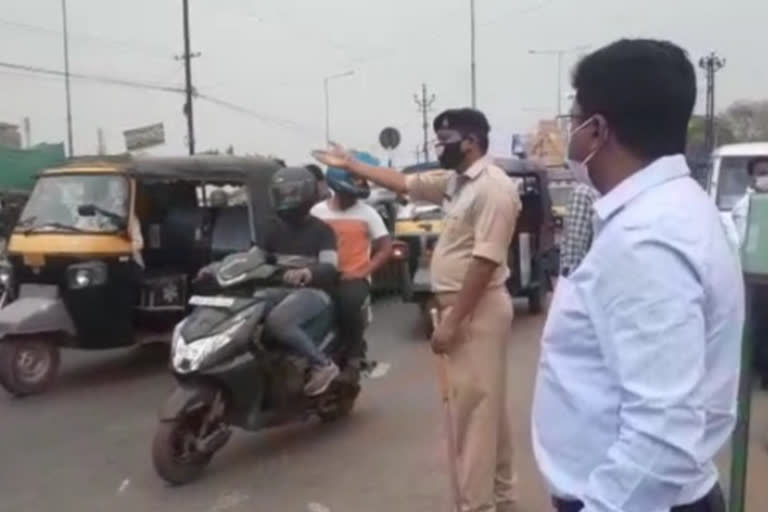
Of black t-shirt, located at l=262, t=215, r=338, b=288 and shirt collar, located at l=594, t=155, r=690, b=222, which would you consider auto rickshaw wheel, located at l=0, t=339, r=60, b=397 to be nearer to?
black t-shirt, located at l=262, t=215, r=338, b=288

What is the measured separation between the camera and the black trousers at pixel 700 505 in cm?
182

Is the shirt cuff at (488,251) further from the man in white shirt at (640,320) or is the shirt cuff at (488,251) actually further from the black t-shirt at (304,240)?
the black t-shirt at (304,240)

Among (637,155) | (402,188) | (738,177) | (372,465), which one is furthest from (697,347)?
(738,177)

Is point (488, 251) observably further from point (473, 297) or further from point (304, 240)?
point (304, 240)

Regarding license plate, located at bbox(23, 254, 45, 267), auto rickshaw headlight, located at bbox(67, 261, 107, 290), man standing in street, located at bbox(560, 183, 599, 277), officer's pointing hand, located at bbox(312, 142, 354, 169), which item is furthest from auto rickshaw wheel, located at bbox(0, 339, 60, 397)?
man standing in street, located at bbox(560, 183, 599, 277)

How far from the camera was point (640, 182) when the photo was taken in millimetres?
1755

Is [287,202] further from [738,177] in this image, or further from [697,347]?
[738,177]

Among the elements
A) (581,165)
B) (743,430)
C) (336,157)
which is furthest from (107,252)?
(581,165)

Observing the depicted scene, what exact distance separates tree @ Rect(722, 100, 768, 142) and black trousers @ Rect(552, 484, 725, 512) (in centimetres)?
4163

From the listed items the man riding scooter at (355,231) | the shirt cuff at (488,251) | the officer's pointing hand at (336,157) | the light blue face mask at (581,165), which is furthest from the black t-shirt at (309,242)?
the light blue face mask at (581,165)

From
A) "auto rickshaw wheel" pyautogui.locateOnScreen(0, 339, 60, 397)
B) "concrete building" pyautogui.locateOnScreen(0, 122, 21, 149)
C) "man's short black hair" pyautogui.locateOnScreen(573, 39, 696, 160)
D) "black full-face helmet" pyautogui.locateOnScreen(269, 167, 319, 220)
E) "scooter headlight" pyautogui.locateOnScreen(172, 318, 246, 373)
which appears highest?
"concrete building" pyautogui.locateOnScreen(0, 122, 21, 149)

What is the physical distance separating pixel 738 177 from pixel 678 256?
9645 millimetres

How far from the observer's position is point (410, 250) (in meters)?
12.8

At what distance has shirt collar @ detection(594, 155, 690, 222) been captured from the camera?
1.74 metres
